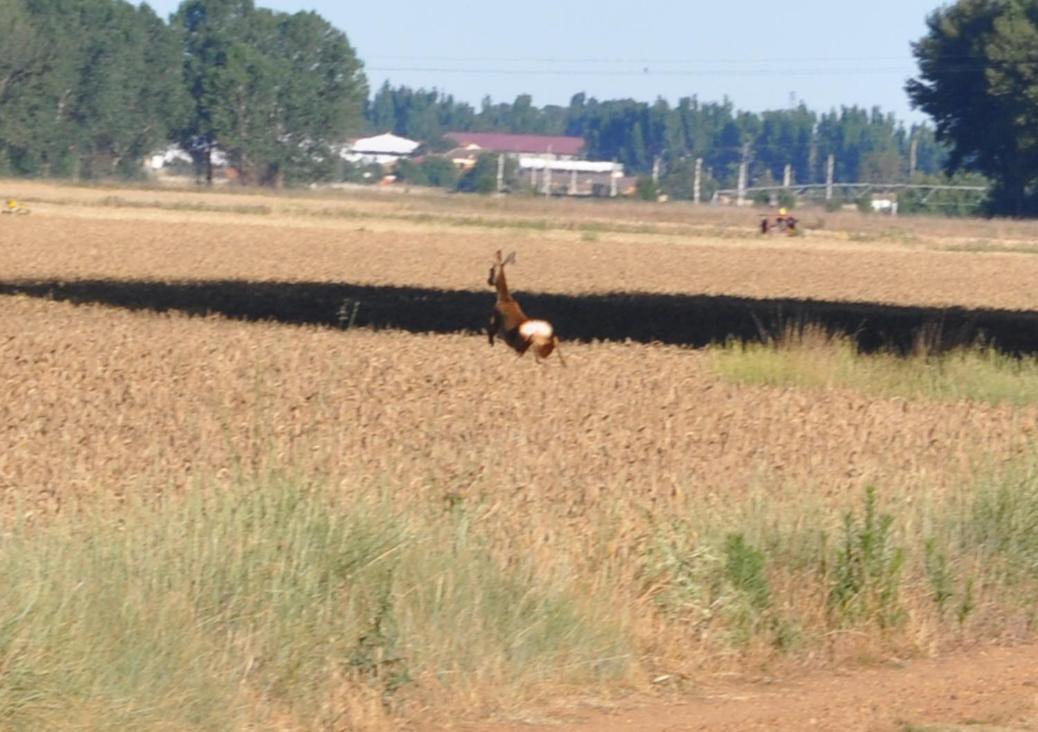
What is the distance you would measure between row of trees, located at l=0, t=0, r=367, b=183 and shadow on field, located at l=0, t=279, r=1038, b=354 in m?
88.6

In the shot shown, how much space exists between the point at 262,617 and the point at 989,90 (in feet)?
278

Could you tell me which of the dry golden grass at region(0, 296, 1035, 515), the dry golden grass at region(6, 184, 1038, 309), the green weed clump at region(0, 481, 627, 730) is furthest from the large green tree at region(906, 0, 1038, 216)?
the green weed clump at region(0, 481, 627, 730)

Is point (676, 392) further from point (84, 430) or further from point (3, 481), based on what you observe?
point (3, 481)

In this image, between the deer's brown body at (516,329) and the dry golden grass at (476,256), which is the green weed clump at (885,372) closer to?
the deer's brown body at (516,329)

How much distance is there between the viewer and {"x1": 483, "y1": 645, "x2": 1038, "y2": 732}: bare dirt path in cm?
680

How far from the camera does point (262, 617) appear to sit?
6.74 metres

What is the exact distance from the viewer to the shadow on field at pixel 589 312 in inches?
857

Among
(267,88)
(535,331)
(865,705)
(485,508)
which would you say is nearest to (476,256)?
(535,331)

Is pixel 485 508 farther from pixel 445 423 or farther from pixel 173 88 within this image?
pixel 173 88

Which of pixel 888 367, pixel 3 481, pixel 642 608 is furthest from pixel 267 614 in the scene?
pixel 888 367

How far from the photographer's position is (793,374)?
16.0 meters

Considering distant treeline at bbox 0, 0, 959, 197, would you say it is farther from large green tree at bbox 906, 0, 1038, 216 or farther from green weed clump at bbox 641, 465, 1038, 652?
green weed clump at bbox 641, 465, 1038, 652

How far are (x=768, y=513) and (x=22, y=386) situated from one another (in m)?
6.41

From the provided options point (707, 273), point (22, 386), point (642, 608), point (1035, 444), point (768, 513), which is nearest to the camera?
point (642, 608)
